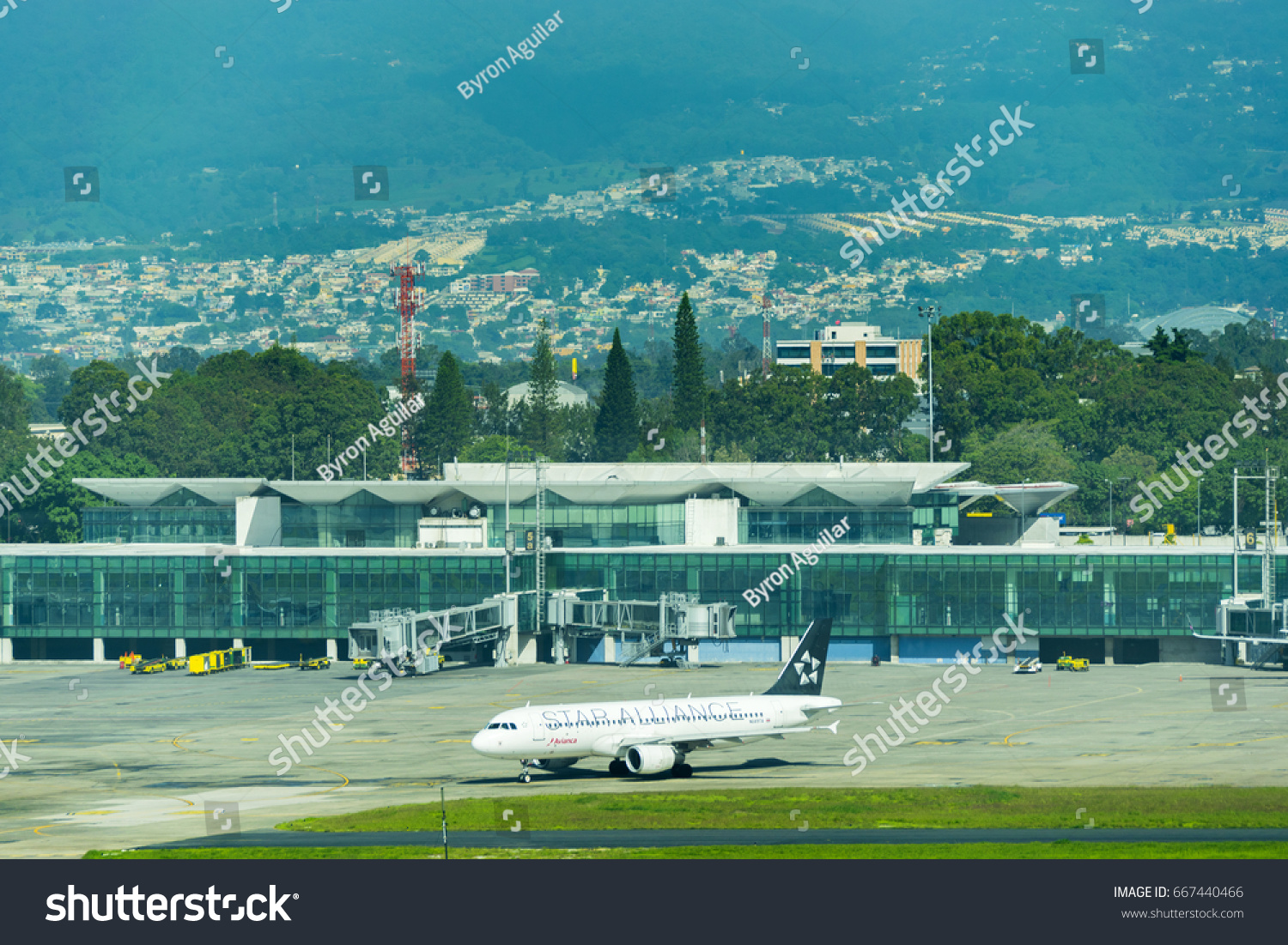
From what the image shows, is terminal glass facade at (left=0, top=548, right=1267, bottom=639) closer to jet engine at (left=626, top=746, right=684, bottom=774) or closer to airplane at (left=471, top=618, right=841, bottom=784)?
airplane at (left=471, top=618, right=841, bottom=784)

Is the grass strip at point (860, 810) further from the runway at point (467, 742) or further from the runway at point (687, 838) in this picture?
the runway at point (467, 742)

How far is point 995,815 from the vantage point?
6850 cm

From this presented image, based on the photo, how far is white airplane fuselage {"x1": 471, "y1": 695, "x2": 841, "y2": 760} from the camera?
77812 millimetres

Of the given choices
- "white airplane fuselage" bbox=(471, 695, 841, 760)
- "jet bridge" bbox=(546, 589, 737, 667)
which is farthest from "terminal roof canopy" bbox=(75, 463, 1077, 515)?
"white airplane fuselage" bbox=(471, 695, 841, 760)

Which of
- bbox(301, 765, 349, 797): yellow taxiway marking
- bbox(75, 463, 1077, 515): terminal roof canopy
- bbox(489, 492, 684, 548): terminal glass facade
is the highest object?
bbox(75, 463, 1077, 515): terminal roof canopy

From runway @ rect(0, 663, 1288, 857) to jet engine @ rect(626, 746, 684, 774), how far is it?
1.04m

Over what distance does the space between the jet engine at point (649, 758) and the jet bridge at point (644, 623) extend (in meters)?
65.5

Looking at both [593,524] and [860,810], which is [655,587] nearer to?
[593,524]

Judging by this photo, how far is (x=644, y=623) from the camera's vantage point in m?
149

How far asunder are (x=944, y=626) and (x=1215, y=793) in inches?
3010

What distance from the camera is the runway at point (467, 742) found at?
76.9m
